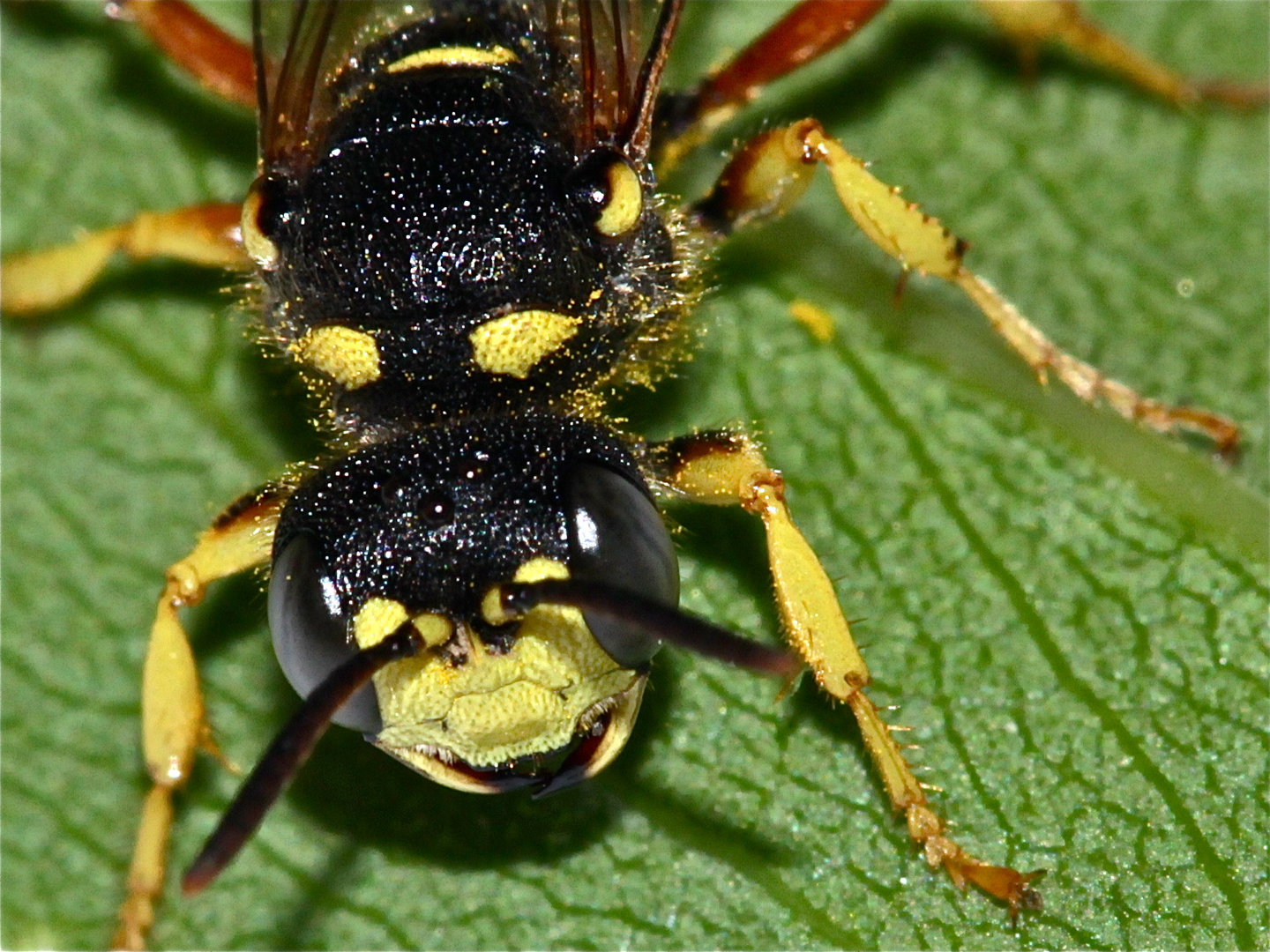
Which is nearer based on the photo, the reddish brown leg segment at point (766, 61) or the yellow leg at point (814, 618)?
the yellow leg at point (814, 618)

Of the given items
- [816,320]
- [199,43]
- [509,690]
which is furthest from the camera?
[199,43]

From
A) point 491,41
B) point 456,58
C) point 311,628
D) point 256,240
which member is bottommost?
point 311,628

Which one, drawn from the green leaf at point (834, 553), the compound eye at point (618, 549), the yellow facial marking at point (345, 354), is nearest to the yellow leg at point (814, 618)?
the green leaf at point (834, 553)

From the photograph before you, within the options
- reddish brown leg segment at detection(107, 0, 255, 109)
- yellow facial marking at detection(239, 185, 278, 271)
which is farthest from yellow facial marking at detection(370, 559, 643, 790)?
reddish brown leg segment at detection(107, 0, 255, 109)

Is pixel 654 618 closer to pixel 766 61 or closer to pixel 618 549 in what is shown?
pixel 618 549

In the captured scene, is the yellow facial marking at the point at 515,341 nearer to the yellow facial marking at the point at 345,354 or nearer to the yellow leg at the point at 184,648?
the yellow facial marking at the point at 345,354

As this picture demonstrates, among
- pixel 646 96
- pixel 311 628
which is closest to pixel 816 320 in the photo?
pixel 646 96

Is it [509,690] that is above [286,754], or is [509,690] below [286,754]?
above
